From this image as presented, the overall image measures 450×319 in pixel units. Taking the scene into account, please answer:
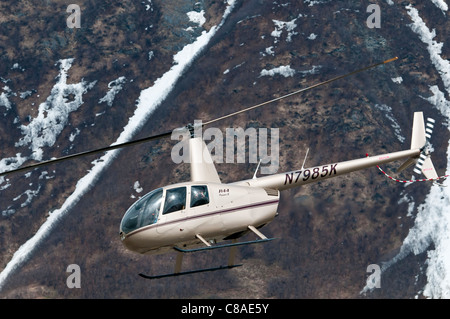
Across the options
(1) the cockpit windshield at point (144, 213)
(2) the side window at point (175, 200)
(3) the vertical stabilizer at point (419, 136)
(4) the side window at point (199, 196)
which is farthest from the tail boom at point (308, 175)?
(1) the cockpit windshield at point (144, 213)

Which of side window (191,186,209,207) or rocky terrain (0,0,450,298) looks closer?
side window (191,186,209,207)

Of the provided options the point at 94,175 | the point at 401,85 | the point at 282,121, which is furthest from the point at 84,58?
the point at 401,85

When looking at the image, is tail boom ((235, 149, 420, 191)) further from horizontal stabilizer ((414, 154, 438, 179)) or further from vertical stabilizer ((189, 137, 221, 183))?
horizontal stabilizer ((414, 154, 438, 179))

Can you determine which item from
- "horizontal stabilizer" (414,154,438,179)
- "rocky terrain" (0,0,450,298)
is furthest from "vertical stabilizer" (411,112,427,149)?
"rocky terrain" (0,0,450,298)

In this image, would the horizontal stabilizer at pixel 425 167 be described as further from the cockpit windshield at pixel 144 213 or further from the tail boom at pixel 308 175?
the cockpit windshield at pixel 144 213

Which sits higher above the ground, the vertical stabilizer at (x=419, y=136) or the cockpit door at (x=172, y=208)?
the cockpit door at (x=172, y=208)

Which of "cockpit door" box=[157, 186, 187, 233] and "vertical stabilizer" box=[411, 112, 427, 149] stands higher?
"cockpit door" box=[157, 186, 187, 233]
